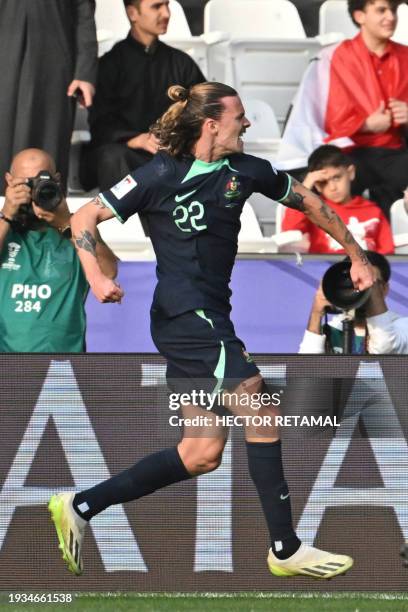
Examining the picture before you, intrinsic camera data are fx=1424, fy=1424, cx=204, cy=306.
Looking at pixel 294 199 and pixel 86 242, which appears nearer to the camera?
pixel 86 242

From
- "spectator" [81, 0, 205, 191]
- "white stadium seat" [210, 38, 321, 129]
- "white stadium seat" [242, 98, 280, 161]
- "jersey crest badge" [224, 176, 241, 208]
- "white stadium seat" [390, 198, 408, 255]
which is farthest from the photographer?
"white stadium seat" [210, 38, 321, 129]

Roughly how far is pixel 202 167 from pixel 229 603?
Answer: 4.90 ft

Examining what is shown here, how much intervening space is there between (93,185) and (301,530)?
290 centimetres

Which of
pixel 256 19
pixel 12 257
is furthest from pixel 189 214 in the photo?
pixel 256 19

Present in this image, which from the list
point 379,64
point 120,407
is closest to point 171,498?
point 120,407

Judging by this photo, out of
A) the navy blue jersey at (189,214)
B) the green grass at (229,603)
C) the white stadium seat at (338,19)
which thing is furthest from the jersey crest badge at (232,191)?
the white stadium seat at (338,19)

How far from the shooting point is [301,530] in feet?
16.7

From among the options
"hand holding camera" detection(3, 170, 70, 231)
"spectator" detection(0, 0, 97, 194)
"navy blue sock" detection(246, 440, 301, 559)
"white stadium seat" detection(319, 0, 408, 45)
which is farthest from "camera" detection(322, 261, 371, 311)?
"white stadium seat" detection(319, 0, 408, 45)

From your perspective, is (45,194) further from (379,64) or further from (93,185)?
(379,64)

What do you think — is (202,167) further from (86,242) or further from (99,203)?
(86,242)

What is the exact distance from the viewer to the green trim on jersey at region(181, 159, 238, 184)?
4.79 m

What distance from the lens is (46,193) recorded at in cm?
557

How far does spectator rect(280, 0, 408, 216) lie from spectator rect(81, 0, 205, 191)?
0.64 m

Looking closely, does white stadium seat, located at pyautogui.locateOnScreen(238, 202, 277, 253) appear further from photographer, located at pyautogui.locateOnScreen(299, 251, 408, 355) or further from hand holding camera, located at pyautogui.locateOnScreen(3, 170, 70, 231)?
hand holding camera, located at pyautogui.locateOnScreen(3, 170, 70, 231)
